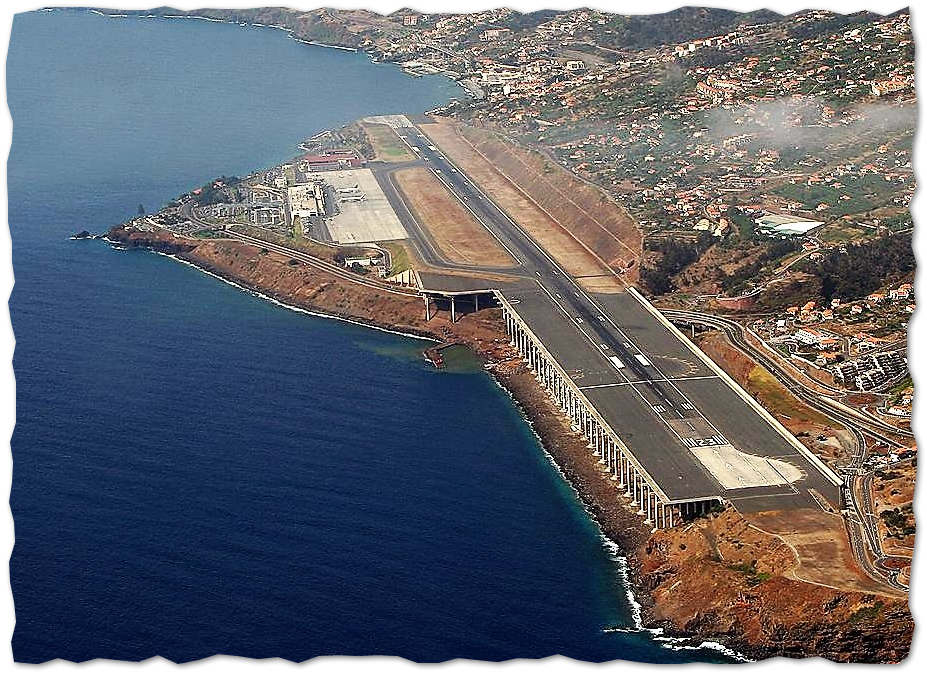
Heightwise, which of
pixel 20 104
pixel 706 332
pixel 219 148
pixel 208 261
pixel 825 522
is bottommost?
pixel 20 104

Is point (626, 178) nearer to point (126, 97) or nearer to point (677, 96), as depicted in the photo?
point (677, 96)

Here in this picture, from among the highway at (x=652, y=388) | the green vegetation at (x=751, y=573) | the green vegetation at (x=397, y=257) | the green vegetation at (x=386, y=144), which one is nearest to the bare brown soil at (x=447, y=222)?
the highway at (x=652, y=388)

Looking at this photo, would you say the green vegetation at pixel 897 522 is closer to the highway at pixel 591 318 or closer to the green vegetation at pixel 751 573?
the green vegetation at pixel 751 573

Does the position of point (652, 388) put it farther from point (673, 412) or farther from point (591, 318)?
point (591, 318)

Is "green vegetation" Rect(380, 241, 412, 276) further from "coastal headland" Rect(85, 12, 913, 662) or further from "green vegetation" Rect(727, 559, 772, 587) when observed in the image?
"green vegetation" Rect(727, 559, 772, 587)

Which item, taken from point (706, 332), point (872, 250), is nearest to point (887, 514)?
point (706, 332)

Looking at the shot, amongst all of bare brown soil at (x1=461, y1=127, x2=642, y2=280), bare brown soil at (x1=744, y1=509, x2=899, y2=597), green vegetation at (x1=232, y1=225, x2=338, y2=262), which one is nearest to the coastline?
bare brown soil at (x1=744, y1=509, x2=899, y2=597)
